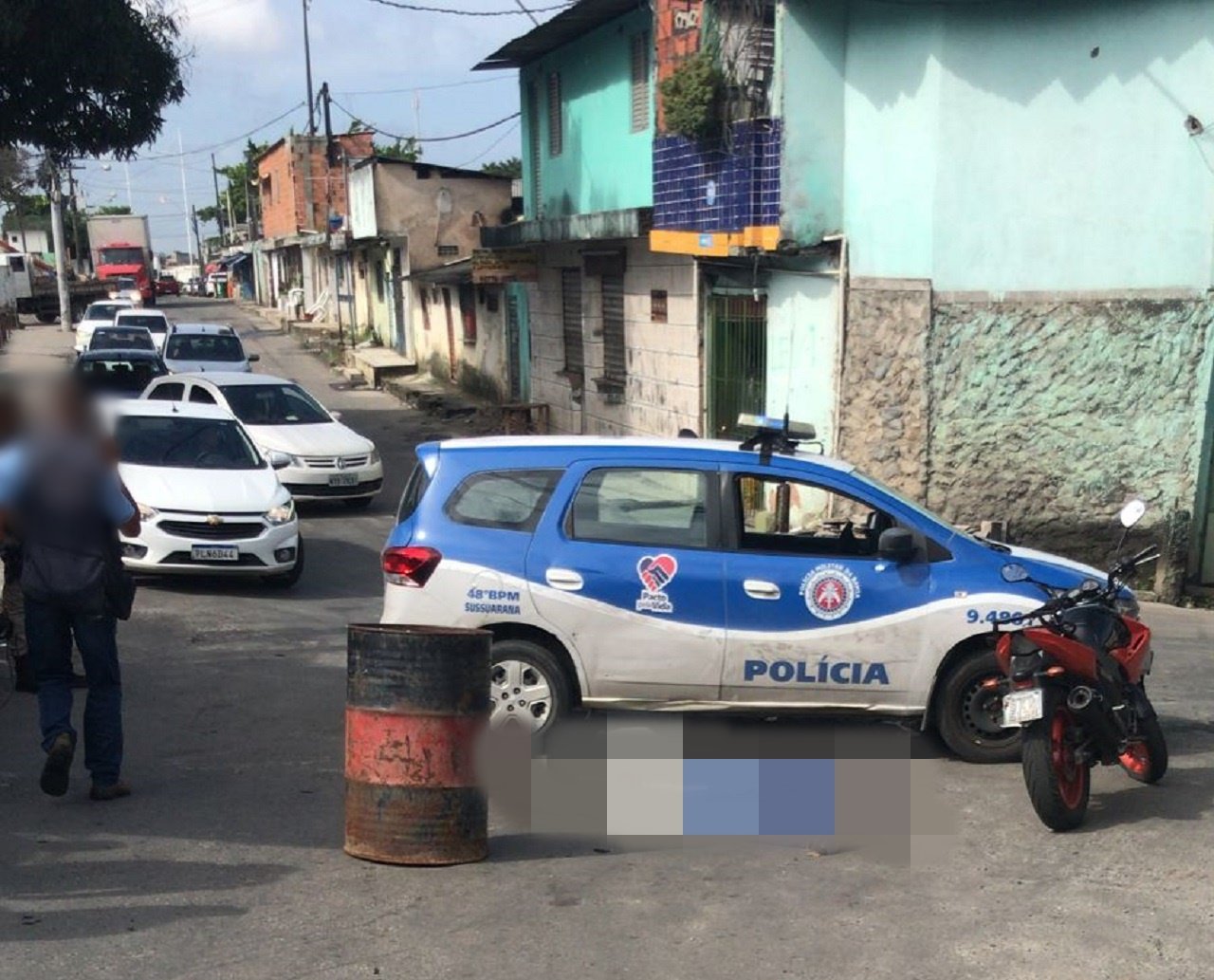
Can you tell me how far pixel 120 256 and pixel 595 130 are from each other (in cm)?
4928

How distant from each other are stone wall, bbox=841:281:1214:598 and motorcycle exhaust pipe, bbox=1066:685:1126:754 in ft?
21.4

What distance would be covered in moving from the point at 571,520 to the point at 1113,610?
2.81 meters

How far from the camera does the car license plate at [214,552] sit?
37.8 ft

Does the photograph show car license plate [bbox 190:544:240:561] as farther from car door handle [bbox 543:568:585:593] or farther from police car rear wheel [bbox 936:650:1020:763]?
police car rear wheel [bbox 936:650:1020:763]

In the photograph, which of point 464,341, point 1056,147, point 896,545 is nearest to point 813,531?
point 896,545

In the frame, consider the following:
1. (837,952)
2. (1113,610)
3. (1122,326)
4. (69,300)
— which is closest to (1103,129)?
(1122,326)

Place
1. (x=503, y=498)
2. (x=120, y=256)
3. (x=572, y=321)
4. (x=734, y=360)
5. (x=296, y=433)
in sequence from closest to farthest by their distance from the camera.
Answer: (x=503, y=498) → (x=734, y=360) → (x=296, y=433) → (x=572, y=321) → (x=120, y=256)

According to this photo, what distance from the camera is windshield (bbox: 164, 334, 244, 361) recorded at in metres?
25.1

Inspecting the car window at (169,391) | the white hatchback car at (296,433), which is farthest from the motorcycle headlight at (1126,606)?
the car window at (169,391)

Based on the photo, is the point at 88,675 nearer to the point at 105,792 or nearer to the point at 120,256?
the point at 105,792

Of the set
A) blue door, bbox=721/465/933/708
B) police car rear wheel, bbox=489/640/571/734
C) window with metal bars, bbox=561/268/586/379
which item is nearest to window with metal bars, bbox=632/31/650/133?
window with metal bars, bbox=561/268/586/379

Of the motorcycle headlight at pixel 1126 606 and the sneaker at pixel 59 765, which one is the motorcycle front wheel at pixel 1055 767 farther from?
the sneaker at pixel 59 765

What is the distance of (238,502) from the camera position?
1184 cm

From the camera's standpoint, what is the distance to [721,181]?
14.8 m
